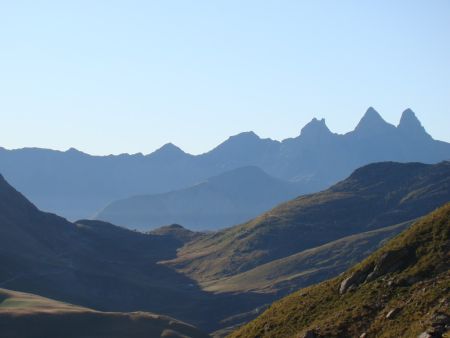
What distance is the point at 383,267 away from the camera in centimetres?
6338

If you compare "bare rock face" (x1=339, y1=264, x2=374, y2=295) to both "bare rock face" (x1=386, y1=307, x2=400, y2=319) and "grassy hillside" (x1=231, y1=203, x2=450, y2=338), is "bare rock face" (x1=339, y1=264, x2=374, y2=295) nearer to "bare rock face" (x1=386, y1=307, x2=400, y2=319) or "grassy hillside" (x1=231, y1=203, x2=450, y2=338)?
"grassy hillside" (x1=231, y1=203, x2=450, y2=338)

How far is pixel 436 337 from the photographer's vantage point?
4341 centimetres

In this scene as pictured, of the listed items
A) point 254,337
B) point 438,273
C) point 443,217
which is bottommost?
point 254,337

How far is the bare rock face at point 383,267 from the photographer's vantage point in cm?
6247

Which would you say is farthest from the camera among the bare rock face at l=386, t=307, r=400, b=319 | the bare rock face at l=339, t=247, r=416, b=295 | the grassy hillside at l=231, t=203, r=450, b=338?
the bare rock face at l=339, t=247, r=416, b=295

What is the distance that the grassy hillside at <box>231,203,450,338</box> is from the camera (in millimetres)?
50906

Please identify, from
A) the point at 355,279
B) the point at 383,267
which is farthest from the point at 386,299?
the point at 355,279

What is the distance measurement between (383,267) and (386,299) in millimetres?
6377

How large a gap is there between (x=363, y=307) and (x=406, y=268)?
646 centimetres

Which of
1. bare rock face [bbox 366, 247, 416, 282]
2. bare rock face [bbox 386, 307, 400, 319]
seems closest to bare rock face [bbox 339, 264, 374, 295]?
bare rock face [bbox 366, 247, 416, 282]

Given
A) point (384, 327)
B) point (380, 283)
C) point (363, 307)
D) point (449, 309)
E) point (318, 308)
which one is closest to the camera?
point (449, 309)

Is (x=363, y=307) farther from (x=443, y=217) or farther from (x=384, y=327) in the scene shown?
(x=443, y=217)

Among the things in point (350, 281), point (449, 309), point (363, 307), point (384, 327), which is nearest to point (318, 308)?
point (350, 281)

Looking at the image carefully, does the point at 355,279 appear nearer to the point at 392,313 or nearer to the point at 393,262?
the point at 393,262
